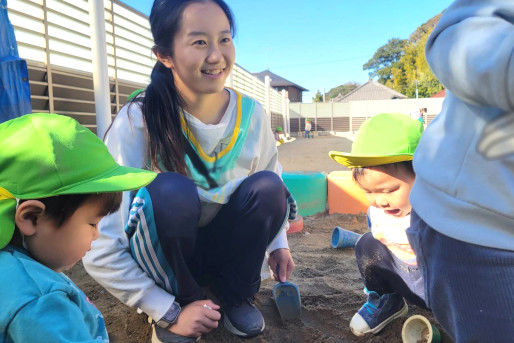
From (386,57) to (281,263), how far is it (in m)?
68.3

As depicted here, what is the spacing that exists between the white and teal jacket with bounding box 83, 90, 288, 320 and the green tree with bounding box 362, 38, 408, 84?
61716 mm

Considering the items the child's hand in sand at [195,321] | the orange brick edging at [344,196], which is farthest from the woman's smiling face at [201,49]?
the orange brick edging at [344,196]

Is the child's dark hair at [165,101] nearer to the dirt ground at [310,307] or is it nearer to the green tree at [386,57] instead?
the dirt ground at [310,307]

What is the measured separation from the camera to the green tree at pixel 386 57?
201 ft

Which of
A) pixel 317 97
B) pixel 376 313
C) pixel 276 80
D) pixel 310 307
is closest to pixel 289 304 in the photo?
pixel 310 307

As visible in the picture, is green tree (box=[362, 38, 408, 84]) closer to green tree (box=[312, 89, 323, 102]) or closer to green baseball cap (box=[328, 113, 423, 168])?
green tree (box=[312, 89, 323, 102])

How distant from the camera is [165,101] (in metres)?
1.54

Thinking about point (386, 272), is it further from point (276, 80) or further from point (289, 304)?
point (276, 80)

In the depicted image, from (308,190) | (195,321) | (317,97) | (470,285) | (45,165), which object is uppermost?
(317,97)

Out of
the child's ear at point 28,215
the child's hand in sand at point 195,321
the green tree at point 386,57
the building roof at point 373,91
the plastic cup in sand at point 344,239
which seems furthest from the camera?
the green tree at point 386,57

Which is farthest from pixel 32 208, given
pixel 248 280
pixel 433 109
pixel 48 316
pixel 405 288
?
pixel 433 109

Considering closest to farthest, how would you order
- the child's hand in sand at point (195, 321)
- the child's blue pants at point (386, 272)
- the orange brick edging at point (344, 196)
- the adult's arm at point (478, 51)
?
1. the adult's arm at point (478, 51)
2. the child's hand in sand at point (195, 321)
3. the child's blue pants at point (386, 272)
4. the orange brick edging at point (344, 196)

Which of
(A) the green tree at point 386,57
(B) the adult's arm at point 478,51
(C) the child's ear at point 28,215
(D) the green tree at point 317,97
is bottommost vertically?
(C) the child's ear at point 28,215

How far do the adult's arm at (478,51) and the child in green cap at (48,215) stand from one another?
692 mm
